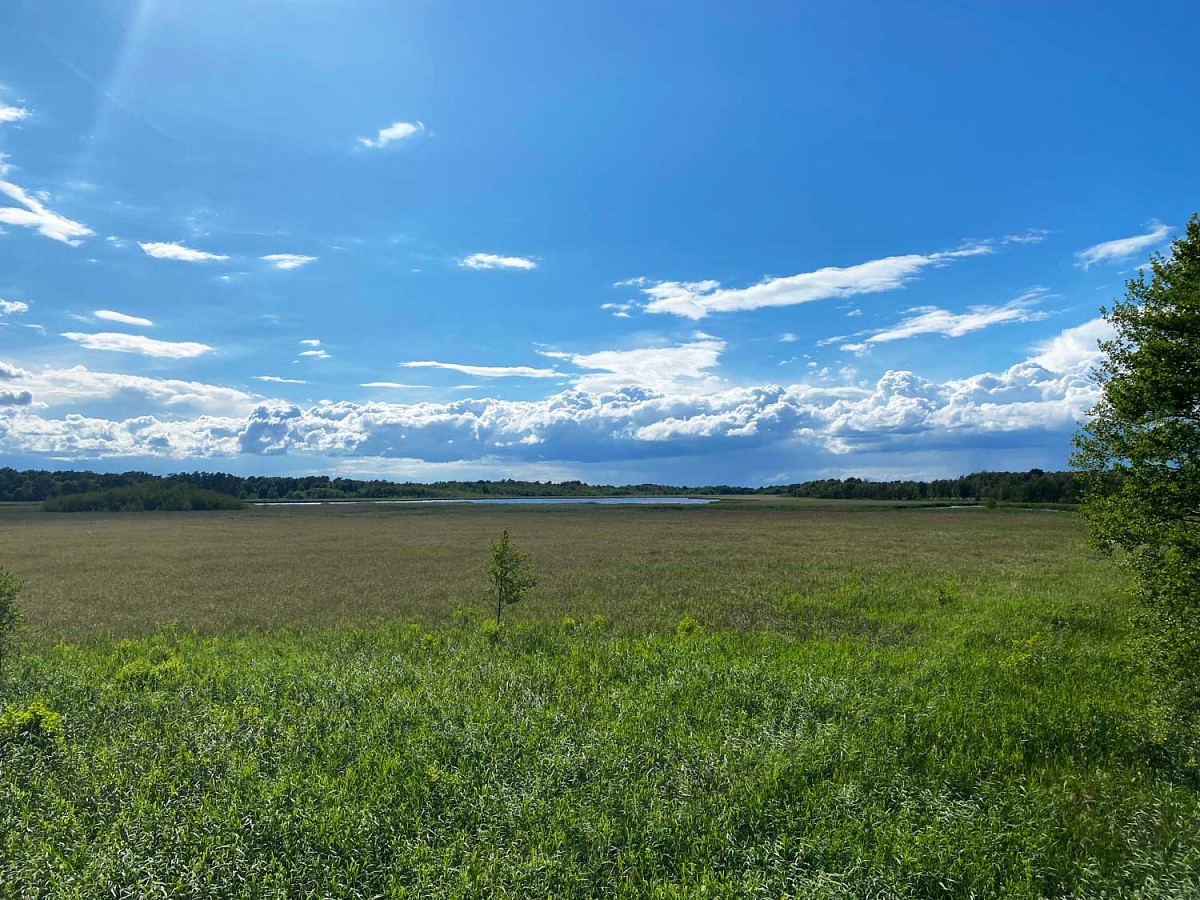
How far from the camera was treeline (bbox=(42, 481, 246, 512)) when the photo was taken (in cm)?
12900

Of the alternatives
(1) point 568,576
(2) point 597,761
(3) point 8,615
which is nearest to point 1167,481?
(2) point 597,761

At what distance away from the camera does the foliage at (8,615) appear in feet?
44.1

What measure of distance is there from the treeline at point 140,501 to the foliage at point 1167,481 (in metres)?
157

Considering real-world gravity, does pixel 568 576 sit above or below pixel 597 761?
below

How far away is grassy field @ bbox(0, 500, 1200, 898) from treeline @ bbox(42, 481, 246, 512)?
447 feet

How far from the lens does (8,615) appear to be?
1357 cm

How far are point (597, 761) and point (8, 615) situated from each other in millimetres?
14308

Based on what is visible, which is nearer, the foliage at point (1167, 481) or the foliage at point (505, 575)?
the foliage at point (1167, 481)

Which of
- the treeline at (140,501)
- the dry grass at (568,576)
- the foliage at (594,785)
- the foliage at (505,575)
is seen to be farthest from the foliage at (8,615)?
the treeline at (140,501)

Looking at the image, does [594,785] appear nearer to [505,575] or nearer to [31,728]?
[31,728]

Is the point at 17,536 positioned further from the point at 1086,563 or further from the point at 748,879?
the point at 1086,563

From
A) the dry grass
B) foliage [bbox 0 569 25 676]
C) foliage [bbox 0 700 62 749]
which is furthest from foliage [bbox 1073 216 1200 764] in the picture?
foliage [bbox 0 569 25 676]

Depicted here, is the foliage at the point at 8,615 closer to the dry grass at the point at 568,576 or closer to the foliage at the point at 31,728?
the foliage at the point at 31,728

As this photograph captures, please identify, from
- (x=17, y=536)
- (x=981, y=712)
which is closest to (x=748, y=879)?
(x=981, y=712)
